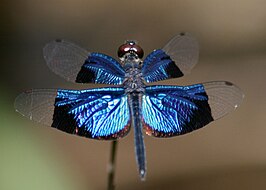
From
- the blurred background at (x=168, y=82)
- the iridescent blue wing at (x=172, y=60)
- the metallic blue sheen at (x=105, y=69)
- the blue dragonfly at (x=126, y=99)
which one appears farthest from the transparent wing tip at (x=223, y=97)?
the blurred background at (x=168, y=82)

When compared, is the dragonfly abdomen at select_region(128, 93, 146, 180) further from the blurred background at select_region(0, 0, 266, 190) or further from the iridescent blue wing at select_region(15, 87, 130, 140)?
the blurred background at select_region(0, 0, 266, 190)

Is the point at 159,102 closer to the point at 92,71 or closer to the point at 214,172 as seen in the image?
the point at 92,71

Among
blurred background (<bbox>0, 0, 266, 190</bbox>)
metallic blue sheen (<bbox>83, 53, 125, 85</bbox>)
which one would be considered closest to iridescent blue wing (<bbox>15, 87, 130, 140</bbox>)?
metallic blue sheen (<bbox>83, 53, 125, 85</bbox>)

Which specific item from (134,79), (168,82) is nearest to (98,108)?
(134,79)

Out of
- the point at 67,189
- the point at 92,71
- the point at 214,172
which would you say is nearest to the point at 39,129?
the point at 67,189

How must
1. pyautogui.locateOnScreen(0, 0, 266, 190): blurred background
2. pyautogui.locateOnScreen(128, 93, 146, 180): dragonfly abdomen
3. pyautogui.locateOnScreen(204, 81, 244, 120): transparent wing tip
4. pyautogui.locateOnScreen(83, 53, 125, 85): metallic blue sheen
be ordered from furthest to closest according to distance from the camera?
1. pyautogui.locateOnScreen(0, 0, 266, 190): blurred background
2. pyautogui.locateOnScreen(83, 53, 125, 85): metallic blue sheen
3. pyautogui.locateOnScreen(204, 81, 244, 120): transparent wing tip
4. pyautogui.locateOnScreen(128, 93, 146, 180): dragonfly abdomen
